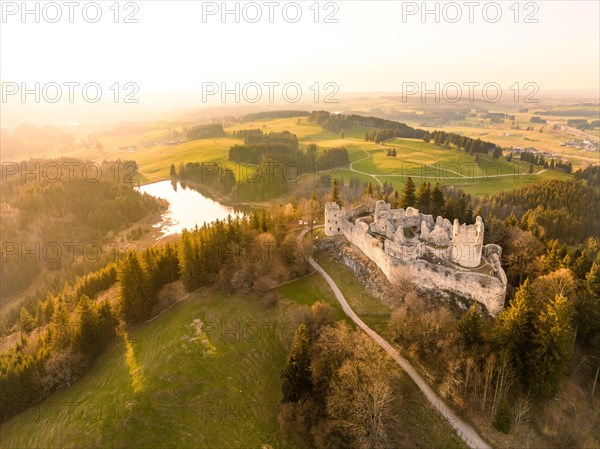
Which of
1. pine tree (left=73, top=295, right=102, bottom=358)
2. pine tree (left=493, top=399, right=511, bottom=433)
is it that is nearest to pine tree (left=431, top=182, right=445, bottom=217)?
pine tree (left=493, top=399, right=511, bottom=433)

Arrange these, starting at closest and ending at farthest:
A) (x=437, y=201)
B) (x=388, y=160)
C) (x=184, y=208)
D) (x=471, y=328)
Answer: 1. (x=471, y=328)
2. (x=437, y=201)
3. (x=184, y=208)
4. (x=388, y=160)

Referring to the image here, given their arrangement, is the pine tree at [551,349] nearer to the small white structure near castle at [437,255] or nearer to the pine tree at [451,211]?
the small white structure near castle at [437,255]

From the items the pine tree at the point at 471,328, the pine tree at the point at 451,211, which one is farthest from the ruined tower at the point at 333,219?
the pine tree at the point at 471,328

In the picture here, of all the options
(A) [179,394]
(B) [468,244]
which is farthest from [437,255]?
(A) [179,394]

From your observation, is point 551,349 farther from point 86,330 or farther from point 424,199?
point 86,330

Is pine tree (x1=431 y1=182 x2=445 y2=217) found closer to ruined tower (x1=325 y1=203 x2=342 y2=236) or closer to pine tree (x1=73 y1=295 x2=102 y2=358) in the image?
ruined tower (x1=325 y1=203 x2=342 y2=236)
